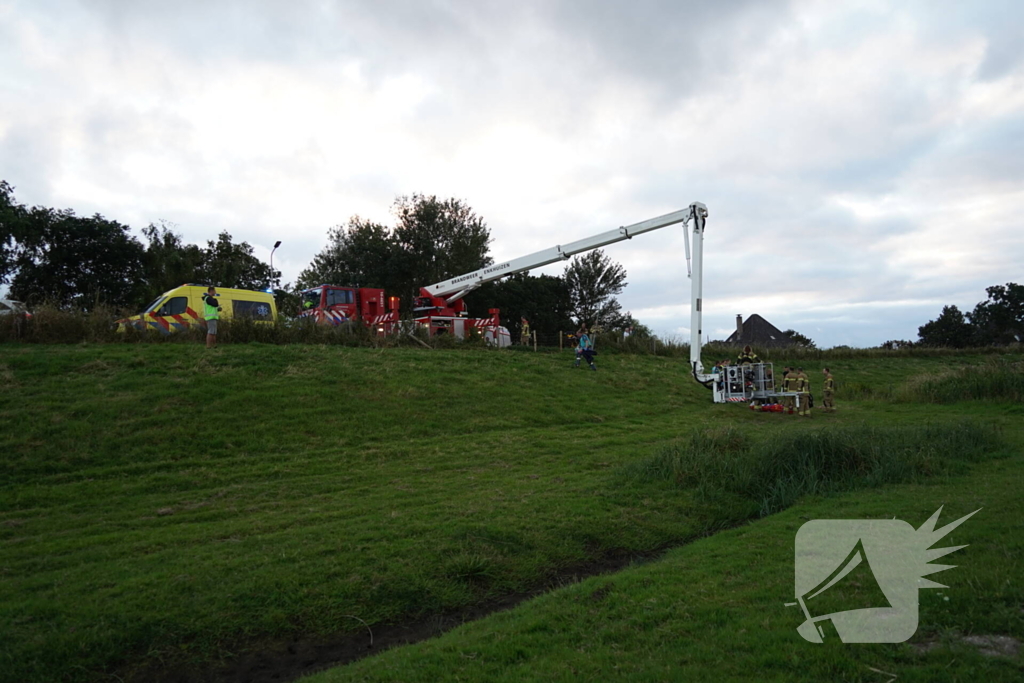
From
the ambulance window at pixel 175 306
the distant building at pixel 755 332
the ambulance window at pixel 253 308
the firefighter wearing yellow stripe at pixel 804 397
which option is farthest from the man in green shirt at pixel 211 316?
the distant building at pixel 755 332

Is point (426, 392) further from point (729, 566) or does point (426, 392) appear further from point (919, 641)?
point (919, 641)

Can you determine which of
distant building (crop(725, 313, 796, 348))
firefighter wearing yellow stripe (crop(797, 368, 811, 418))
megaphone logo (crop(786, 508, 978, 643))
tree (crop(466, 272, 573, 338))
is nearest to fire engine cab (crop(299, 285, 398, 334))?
firefighter wearing yellow stripe (crop(797, 368, 811, 418))

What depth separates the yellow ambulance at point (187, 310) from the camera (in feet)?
68.9

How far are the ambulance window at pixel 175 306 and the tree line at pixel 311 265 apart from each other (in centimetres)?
104

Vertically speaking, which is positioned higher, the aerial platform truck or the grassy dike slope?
the aerial platform truck

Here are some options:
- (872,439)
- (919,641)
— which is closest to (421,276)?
→ (872,439)

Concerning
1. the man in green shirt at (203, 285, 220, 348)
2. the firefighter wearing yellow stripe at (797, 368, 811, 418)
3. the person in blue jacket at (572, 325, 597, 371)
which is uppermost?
the man in green shirt at (203, 285, 220, 348)

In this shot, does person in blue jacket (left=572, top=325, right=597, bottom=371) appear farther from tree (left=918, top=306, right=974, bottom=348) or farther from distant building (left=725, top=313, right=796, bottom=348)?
tree (left=918, top=306, right=974, bottom=348)

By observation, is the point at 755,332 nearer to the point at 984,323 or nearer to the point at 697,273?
the point at 984,323

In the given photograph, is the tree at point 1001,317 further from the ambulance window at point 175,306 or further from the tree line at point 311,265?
the ambulance window at point 175,306

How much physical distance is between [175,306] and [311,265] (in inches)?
1450

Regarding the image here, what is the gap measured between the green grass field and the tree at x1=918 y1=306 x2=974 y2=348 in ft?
180

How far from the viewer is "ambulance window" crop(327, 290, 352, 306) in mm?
28797

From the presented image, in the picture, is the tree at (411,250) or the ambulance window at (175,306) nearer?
the ambulance window at (175,306)
